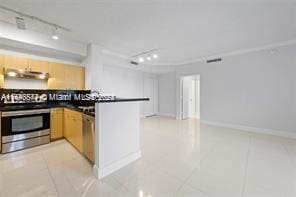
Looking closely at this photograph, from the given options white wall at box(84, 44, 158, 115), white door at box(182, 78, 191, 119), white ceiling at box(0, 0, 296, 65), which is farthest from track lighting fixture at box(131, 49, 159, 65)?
white door at box(182, 78, 191, 119)

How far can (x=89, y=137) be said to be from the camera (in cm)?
248

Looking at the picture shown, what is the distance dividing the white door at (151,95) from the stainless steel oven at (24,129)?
4587 mm

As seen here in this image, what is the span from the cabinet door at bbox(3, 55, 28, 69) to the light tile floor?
1939 mm

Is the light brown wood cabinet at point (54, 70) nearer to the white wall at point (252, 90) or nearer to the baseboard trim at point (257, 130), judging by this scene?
the white wall at point (252, 90)

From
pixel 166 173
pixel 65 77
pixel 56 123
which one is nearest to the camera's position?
pixel 166 173

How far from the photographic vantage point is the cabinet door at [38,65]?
3588mm

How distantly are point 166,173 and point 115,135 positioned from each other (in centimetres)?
99

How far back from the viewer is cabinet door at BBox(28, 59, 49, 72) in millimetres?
3588

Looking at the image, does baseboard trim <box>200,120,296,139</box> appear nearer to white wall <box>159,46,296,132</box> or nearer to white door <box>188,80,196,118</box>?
white wall <box>159,46,296,132</box>

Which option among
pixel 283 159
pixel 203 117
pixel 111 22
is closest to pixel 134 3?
pixel 111 22

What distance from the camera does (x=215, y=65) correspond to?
222 inches

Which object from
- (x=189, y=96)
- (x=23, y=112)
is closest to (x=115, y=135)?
(x=23, y=112)

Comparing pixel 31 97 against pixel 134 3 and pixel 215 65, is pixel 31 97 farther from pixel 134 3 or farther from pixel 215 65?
pixel 215 65

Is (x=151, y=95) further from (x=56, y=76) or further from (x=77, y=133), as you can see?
(x=77, y=133)
